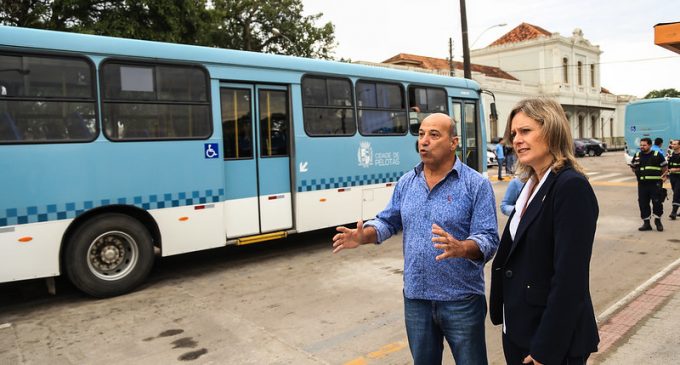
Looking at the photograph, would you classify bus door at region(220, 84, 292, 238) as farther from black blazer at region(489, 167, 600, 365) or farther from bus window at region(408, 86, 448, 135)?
black blazer at region(489, 167, 600, 365)

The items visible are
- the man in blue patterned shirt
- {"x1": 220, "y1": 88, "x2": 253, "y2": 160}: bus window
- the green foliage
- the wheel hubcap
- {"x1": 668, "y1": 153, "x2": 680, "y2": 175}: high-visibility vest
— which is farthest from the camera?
the green foliage

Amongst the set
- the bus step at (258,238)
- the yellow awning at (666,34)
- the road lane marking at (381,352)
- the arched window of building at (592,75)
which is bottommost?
the road lane marking at (381,352)

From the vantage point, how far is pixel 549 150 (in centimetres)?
228

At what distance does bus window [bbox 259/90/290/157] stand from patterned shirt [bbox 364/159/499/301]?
5.41m

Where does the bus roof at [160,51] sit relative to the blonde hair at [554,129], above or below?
above

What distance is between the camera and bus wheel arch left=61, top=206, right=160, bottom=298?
608cm

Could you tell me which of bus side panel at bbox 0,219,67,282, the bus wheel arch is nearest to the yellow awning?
the bus wheel arch

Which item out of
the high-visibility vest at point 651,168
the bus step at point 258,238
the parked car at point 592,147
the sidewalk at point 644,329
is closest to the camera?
the sidewalk at point 644,329

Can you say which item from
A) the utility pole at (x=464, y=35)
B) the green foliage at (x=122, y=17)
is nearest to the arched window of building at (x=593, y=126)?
the utility pole at (x=464, y=35)

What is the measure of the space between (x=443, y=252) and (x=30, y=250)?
16.7ft

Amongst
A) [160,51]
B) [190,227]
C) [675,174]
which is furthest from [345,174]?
[675,174]

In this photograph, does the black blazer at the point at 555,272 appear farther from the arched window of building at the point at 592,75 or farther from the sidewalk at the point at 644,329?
the arched window of building at the point at 592,75

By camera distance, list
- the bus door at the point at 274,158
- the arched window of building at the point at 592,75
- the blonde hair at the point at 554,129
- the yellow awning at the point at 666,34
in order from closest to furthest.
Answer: the blonde hair at the point at 554,129, the yellow awning at the point at 666,34, the bus door at the point at 274,158, the arched window of building at the point at 592,75

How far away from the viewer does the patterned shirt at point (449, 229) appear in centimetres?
266
